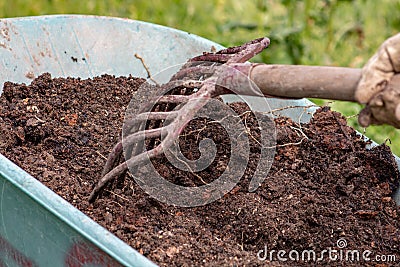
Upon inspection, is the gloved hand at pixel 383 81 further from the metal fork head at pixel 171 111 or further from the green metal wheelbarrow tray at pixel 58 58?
the green metal wheelbarrow tray at pixel 58 58

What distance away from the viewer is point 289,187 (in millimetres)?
1989

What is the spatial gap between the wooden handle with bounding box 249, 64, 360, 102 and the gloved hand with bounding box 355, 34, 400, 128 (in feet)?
Result: 0.10

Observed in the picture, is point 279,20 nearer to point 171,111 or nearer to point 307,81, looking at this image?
point 171,111

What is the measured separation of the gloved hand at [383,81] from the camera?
4.70ft

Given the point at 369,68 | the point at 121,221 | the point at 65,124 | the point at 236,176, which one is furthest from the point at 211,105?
the point at 369,68

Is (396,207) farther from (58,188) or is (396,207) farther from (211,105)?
(58,188)

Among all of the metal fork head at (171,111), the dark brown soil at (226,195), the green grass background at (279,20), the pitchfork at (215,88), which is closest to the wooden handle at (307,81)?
the pitchfork at (215,88)

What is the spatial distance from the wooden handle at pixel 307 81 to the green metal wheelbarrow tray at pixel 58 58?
64 cm

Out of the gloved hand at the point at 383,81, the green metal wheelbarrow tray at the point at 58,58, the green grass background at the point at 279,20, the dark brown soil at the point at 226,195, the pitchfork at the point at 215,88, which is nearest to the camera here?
the gloved hand at the point at 383,81

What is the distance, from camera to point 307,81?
1555mm

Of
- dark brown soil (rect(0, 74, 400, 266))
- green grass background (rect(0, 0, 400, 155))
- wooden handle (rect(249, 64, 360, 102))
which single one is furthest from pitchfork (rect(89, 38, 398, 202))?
green grass background (rect(0, 0, 400, 155))

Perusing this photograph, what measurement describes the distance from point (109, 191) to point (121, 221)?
0.48ft

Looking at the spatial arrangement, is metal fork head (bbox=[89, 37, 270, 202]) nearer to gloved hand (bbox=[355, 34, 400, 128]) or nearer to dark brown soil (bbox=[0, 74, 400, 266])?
dark brown soil (bbox=[0, 74, 400, 266])

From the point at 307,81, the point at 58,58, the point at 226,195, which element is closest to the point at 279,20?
the point at 58,58
